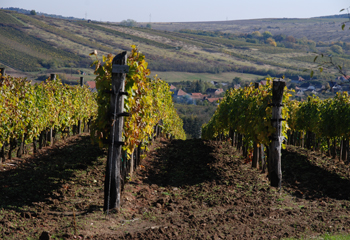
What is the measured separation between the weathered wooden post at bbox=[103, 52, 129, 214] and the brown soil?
0.33 meters

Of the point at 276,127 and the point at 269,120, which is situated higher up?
the point at 269,120

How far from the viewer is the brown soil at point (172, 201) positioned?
5.72 metres

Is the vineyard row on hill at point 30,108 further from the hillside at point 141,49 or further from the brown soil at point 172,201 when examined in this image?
the hillside at point 141,49

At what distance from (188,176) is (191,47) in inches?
6828

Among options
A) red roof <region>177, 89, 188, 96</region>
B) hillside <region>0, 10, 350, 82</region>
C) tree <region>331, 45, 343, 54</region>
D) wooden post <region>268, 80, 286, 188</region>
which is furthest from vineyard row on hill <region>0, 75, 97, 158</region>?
tree <region>331, 45, 343, 54</region>

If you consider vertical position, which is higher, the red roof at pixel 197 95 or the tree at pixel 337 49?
the tree at pixel 337 49

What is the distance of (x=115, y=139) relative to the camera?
676cm

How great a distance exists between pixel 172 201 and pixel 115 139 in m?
2.19

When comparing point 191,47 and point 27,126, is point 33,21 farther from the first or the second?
point 27,126

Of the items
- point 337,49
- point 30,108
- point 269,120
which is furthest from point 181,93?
point 269,120

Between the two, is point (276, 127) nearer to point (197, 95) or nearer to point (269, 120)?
point (269, 120)

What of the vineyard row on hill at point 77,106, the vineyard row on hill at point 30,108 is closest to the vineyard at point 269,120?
the vineyard row on hill at point 77,106

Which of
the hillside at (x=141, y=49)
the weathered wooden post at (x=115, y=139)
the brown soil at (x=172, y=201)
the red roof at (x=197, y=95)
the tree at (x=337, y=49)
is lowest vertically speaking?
the brown soil at (x=172, y=201)

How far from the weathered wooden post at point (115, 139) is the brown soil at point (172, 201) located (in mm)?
330
